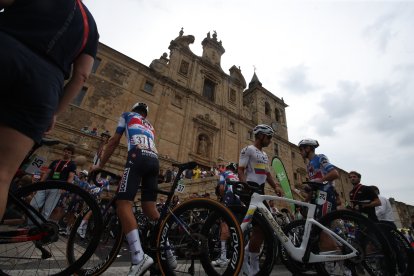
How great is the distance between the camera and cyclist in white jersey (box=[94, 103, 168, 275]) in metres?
2.09

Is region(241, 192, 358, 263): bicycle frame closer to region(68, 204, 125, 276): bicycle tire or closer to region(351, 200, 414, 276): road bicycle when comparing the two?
region(351, 200, 414, 276): road bicycle

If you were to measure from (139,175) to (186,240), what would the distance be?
2.70 ft

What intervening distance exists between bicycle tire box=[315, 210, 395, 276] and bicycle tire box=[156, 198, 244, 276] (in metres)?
1.19

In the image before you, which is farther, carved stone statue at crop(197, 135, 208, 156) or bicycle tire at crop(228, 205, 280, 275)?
carved stone statue at crop(197, 135, 208, 156)

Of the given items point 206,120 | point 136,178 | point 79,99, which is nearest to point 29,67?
point 136,178

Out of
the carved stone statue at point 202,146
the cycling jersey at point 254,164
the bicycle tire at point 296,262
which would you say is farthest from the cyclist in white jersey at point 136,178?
the carved stone statue at point 202,146

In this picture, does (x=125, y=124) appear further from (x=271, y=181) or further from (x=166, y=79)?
(x=166, y=79)

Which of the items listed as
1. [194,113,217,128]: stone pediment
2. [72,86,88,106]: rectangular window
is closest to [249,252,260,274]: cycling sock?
[72,86,88,106]: rectangular window

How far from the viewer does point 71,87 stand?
5.22 feet

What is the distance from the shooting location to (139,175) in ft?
8.04

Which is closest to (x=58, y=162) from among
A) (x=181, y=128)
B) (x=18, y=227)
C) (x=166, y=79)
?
(x=18, y=227)

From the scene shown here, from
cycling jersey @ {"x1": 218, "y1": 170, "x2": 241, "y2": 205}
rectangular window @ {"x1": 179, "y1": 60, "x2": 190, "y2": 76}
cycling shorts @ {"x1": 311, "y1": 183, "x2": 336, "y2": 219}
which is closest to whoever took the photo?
cycling shorts @ {"x1": 311, "y1": 183, "x2": 336, "y2": 219}

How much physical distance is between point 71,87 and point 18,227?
4.41ft

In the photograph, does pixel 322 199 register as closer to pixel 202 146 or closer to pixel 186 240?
pixel 186 240
